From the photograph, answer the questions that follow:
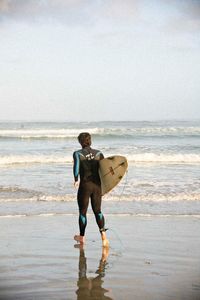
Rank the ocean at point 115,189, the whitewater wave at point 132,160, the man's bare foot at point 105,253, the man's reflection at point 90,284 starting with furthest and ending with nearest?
the whitewater wave at point 132,160 < the ocean at point 115,189 < the man's bare foot at point 105,253 < the man's reflection at point 90,284

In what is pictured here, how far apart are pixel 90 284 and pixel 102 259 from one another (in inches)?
41.3

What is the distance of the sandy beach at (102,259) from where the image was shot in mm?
4297

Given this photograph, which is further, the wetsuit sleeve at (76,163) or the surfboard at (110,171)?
the surfboard at (110,171)

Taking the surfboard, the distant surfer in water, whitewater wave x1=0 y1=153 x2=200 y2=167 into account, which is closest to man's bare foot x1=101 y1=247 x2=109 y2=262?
the distant surfer in water

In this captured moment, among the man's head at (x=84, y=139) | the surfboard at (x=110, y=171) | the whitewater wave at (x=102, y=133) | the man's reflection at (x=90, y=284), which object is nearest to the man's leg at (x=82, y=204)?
the surfboard at (x=110, y=171)

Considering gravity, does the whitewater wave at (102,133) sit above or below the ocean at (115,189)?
above

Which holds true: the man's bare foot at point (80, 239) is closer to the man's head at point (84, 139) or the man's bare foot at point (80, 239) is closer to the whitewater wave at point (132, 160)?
the man's head at point (84, 139)

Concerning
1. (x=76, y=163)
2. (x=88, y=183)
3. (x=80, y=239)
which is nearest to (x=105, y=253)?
(x=80, y=239)

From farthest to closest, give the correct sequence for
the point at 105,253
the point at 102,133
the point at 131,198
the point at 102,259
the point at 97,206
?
1. the point at 102,133
2. the point at 131,198
3. the point at 97,206
4. the point at 105,253
5. the point at 102,259

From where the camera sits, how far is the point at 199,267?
16.9ft

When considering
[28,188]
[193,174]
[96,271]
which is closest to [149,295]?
[96,271]

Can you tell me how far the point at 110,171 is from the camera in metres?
6.59

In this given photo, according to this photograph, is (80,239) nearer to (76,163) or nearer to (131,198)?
(76,163)

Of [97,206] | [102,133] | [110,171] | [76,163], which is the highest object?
[102,133]
